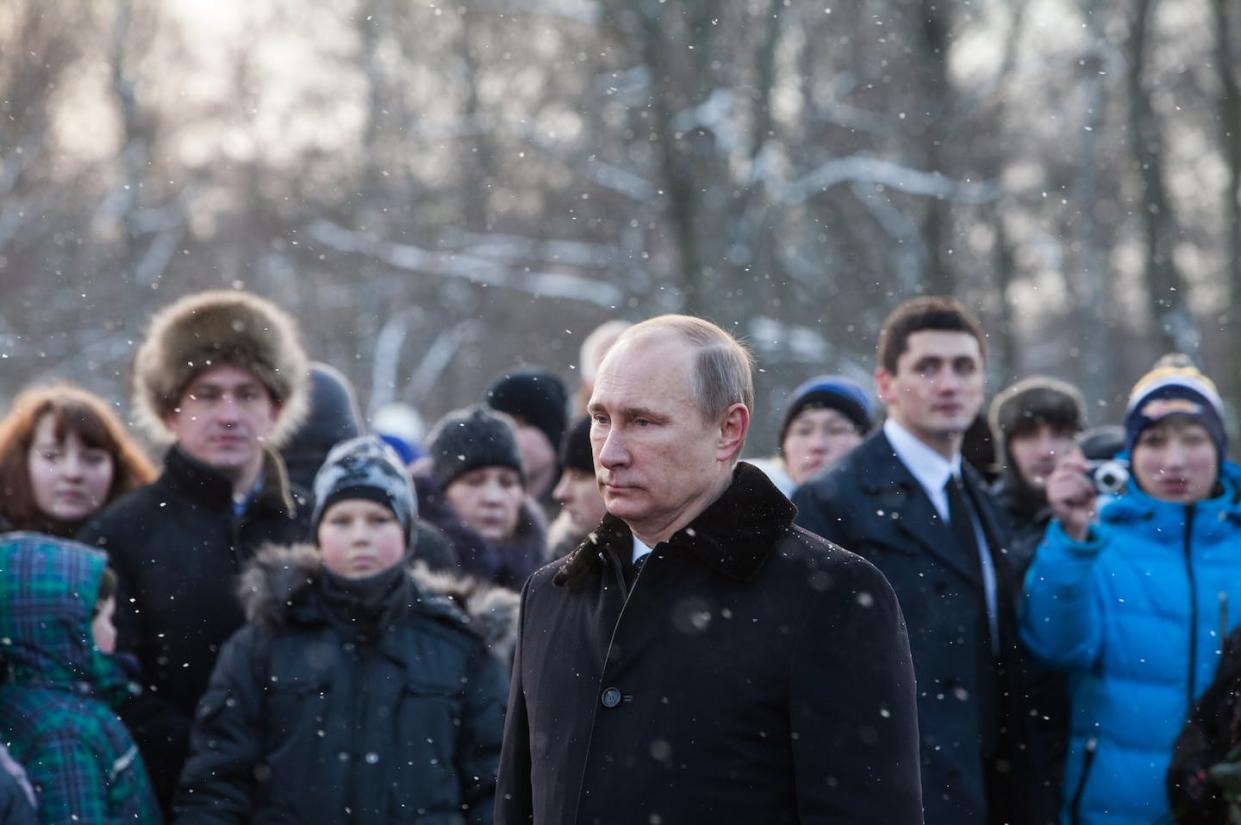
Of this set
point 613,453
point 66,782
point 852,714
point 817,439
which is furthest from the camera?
point 817,439

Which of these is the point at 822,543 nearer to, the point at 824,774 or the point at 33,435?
the point at 824,774

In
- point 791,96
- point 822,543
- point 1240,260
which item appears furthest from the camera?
point 791,96

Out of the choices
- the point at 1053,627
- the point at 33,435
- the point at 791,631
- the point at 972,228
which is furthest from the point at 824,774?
the point at 972,228

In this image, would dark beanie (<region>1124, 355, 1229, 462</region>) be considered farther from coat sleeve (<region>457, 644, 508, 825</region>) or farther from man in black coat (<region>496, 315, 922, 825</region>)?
man in black coat (<region>496, 315, 922, 825</region>)

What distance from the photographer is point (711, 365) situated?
3.30 m

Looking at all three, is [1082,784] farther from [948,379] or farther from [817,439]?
[817,439]

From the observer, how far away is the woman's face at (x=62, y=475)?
19.1ft

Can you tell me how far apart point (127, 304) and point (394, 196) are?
15.0ft

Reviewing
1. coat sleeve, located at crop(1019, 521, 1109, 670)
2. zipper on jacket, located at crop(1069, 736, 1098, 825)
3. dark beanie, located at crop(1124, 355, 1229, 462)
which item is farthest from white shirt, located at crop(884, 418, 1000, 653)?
dark beanie, located at crop(1124, 355, 1229, 462)

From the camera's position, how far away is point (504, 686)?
16.8ft

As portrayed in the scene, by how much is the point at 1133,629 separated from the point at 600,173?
57.2 ft

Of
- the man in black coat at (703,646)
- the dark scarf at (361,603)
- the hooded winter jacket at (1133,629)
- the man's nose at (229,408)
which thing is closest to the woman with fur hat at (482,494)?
the man's nose at (229,408)

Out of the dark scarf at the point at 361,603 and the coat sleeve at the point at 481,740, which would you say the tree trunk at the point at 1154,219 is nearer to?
the coat sleeve at the point at 481,740

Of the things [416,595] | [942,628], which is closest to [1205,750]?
[942,628]
